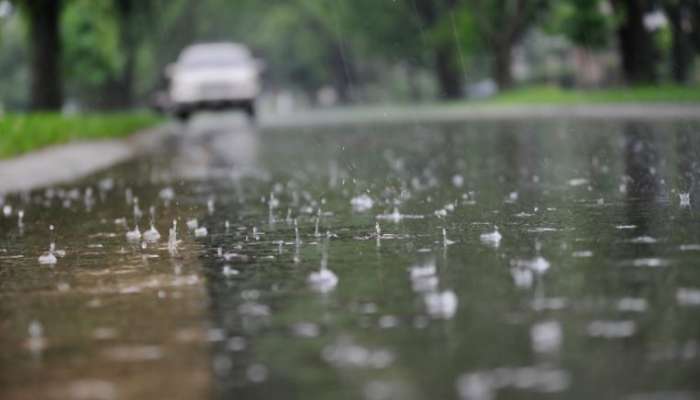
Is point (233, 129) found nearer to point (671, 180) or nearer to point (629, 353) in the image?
point (671, 180)

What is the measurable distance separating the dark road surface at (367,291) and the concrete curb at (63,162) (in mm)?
3217

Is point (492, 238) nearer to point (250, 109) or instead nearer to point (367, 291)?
point (367, 291)

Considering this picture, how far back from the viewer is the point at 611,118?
1309 inches

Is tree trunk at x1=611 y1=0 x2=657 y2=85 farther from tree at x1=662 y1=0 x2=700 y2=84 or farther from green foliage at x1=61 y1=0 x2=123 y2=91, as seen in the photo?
green foliage at x1=61 y1=0 x2=123 y2=91

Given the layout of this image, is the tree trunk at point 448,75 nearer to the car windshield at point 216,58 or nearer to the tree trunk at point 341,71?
the tree trunk at point 341,71

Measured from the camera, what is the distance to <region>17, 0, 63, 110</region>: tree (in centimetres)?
3484

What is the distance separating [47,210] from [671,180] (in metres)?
5.72

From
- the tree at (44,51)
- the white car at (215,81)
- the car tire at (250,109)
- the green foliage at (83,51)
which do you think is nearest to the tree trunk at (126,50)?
the green foliage at (83,51)

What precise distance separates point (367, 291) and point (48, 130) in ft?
62.7

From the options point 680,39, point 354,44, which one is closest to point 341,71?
point 354,44

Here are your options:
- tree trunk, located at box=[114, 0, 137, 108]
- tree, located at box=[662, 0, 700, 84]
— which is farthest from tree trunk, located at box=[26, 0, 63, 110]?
tree, located at box=[662, 0, 700, 84]

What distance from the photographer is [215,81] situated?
145 feet

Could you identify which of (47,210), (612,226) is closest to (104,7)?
(47,210)

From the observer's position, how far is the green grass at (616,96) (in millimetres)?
38219
